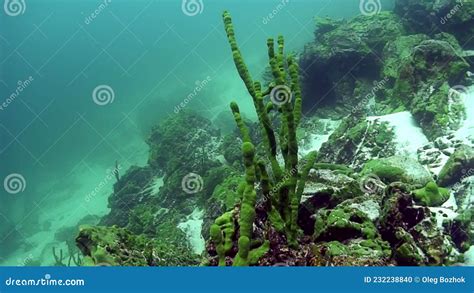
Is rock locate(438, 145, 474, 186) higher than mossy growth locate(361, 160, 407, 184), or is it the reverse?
rock locate(438, 145, 474, 186)

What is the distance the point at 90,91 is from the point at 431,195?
1778 inches

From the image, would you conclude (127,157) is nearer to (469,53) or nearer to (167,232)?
(167,232)

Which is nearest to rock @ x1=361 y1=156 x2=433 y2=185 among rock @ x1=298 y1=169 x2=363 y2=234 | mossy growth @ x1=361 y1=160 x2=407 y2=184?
mossy growth @ x1=361 y1=160 x2=407 y2=184

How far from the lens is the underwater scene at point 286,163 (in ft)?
13.4

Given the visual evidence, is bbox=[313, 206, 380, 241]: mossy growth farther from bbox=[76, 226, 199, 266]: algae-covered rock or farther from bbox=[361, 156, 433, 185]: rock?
bbox=[361, 156, 433, 185]: rock

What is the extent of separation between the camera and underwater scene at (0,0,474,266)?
4.09 m

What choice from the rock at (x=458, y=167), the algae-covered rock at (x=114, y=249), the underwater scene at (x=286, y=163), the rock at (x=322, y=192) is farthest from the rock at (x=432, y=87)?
the algae-covered rock at (x=114, y=249)

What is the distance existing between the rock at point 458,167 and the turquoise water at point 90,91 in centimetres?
656

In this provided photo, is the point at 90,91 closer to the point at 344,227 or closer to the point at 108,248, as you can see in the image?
the point at 108,248

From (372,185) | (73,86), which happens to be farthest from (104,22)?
(372,185)

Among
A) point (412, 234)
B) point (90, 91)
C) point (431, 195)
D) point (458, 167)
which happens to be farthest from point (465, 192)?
point (90, 91)

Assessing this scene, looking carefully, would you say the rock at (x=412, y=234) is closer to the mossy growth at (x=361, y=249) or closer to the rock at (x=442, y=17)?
the mossy growth at (x=361, y=249)

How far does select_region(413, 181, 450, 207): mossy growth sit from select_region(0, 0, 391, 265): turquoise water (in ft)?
23.1

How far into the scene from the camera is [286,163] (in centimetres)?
413
